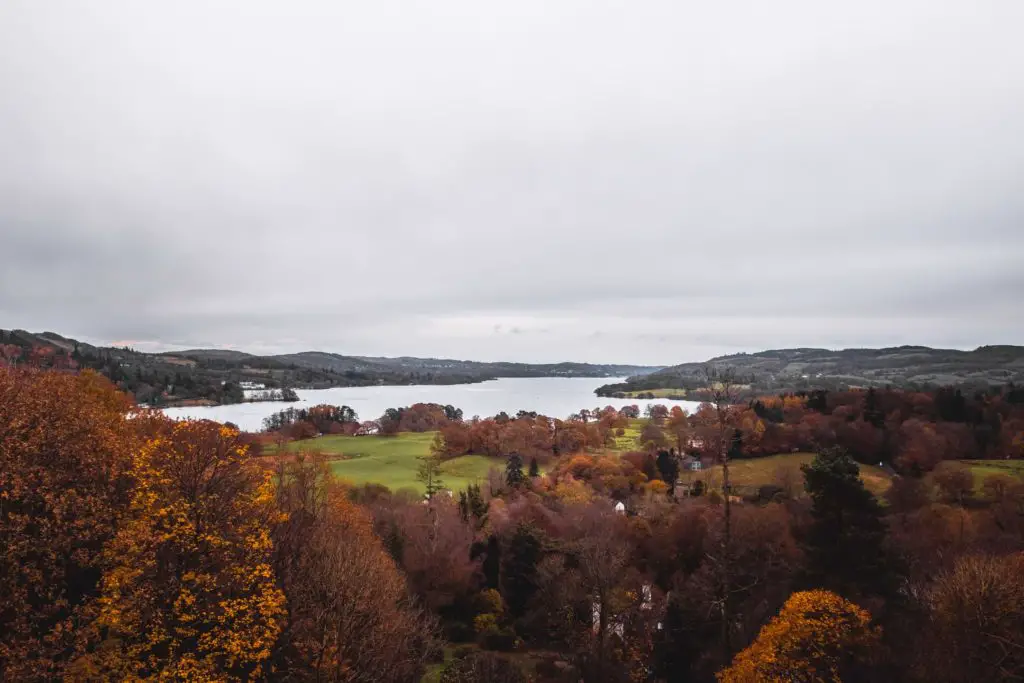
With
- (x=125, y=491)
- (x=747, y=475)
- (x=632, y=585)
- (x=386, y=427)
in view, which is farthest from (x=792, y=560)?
(x=386, y=427)

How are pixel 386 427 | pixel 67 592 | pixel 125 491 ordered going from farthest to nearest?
pixel 386 427 < pixel 125 491 < pixel 67 592

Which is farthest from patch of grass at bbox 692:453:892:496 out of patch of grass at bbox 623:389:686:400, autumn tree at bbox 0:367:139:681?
patch of grass at bbox 623:389:686:400

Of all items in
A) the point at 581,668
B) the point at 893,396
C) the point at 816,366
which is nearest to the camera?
the point at 581,668

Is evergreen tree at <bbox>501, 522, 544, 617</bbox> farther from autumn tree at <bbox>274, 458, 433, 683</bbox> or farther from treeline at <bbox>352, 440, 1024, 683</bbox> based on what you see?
autumn tree at <bbox>274, 458, 433, 683</bbox>

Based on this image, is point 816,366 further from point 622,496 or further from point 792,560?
point 792,560

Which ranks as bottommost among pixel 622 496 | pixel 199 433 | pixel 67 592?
pixel 622 496

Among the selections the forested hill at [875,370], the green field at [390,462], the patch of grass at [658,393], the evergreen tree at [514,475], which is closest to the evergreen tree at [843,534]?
the evergreen tree at [514,475]

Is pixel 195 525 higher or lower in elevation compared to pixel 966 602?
higher
